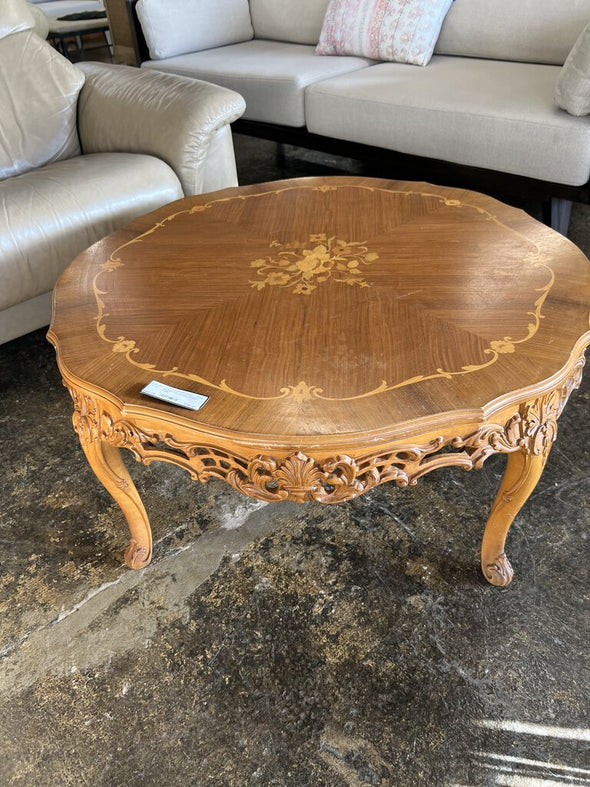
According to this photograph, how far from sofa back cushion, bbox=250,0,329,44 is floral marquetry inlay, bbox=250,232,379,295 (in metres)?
2.04

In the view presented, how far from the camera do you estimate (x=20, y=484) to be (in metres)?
1.42

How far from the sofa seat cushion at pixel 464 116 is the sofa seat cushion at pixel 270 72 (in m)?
0.08

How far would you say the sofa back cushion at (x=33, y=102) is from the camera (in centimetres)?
194

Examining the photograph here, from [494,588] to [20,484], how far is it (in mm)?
1056

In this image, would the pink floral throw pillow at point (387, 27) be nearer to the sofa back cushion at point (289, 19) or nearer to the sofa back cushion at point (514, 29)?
the sofa back cushion at point (514, 29)

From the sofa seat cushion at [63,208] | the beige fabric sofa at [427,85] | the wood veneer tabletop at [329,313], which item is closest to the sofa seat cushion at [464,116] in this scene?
the beige fabric sofa at [427,85]

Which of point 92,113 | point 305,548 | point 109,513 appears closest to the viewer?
point 305,548

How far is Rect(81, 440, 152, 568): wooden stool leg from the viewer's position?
3.39ft

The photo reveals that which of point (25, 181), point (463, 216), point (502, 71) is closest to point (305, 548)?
point (463, 216)

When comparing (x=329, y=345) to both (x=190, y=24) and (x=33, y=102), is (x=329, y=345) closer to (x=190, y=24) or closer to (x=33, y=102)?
(x=33, y=102)

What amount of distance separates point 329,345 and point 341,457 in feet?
0.68

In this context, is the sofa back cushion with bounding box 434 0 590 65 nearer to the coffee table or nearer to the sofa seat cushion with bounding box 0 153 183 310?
the coffee table

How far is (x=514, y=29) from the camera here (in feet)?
7.47

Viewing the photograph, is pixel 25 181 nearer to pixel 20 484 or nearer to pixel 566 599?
pixel 20 484
